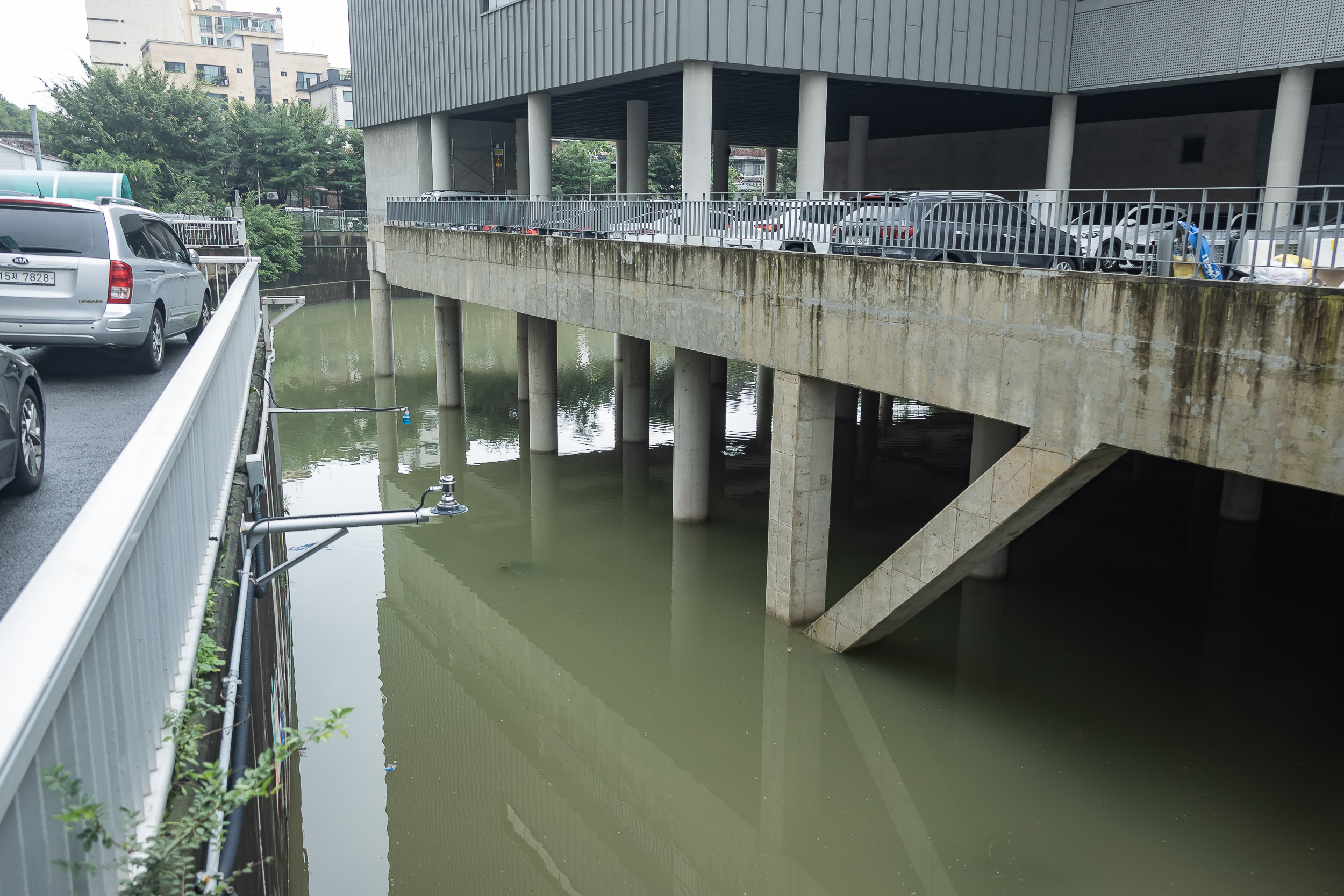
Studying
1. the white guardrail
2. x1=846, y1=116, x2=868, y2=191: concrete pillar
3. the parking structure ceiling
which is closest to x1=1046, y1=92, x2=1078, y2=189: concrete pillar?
the parking structure ceiling

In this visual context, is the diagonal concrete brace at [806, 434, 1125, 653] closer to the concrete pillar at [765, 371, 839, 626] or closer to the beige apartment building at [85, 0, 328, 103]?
the concrete pillar at [765, 371, 839, 626]

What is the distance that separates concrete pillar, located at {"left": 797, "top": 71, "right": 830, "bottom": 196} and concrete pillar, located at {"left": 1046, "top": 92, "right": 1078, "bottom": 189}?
5.57 meters

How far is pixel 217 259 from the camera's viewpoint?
1463 cm

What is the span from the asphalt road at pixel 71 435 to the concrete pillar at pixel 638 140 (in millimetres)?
17356

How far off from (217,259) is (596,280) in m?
5.83

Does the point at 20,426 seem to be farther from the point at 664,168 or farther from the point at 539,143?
the point at 664,168

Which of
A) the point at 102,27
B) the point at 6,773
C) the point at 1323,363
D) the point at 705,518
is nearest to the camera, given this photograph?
the point at 6,773

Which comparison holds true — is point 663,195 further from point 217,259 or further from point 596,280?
point 217,259


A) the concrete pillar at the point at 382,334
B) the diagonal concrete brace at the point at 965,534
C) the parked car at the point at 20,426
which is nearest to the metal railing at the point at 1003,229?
the diagonal concrete brace at the point at 965,534

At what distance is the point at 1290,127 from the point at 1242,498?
714cm

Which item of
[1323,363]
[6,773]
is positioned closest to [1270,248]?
[1323,363]

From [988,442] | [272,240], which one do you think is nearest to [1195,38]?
[988,442]

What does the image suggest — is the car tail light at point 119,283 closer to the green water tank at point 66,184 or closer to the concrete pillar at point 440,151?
the green water tank at point 66,184

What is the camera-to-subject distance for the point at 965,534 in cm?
1004
